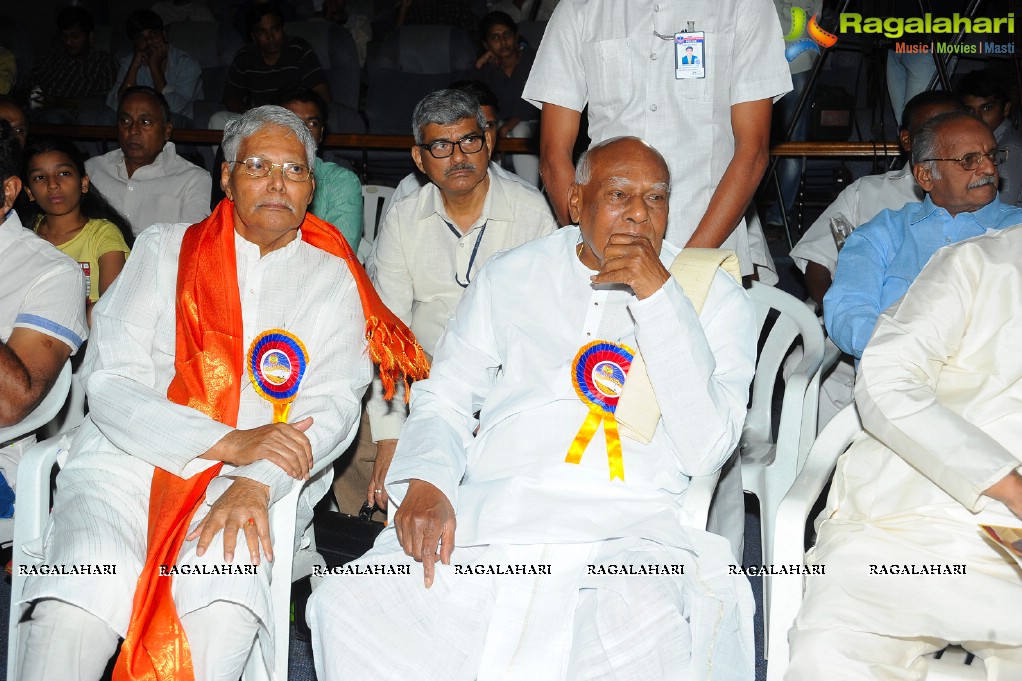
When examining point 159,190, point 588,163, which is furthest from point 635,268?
point 159,190

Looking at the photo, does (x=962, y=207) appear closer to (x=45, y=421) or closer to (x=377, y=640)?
(x=377, y=640)

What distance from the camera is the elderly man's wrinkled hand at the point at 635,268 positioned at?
2.18m

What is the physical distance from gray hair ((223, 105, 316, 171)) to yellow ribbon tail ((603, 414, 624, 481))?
3.63 feet

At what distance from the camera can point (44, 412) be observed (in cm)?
289

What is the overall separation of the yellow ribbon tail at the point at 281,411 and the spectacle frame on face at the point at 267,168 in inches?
23.7

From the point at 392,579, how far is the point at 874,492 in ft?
3.64

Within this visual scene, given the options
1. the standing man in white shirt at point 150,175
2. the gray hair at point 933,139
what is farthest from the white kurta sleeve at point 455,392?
the standing man in white shirt at point 150,175

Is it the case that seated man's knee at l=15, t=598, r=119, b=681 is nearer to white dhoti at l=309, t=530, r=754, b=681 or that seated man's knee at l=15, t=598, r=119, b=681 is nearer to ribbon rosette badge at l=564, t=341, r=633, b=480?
white dhoti at l=309, t=530, r=754, b=681

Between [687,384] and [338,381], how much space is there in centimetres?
95

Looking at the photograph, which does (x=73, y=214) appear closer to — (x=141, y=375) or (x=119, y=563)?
(x=141, y=375)

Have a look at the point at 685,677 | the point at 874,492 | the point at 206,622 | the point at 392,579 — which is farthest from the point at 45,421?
the point at 874,492

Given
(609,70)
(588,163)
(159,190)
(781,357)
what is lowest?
(781,357)

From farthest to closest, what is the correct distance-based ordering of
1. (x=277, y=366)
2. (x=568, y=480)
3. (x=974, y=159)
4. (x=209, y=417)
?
1. (x=974, y=159)
2. (x=277, y=366)
3. (x=209, y=417)
4. (x=568, y=480)

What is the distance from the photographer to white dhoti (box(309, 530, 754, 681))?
2.03m
